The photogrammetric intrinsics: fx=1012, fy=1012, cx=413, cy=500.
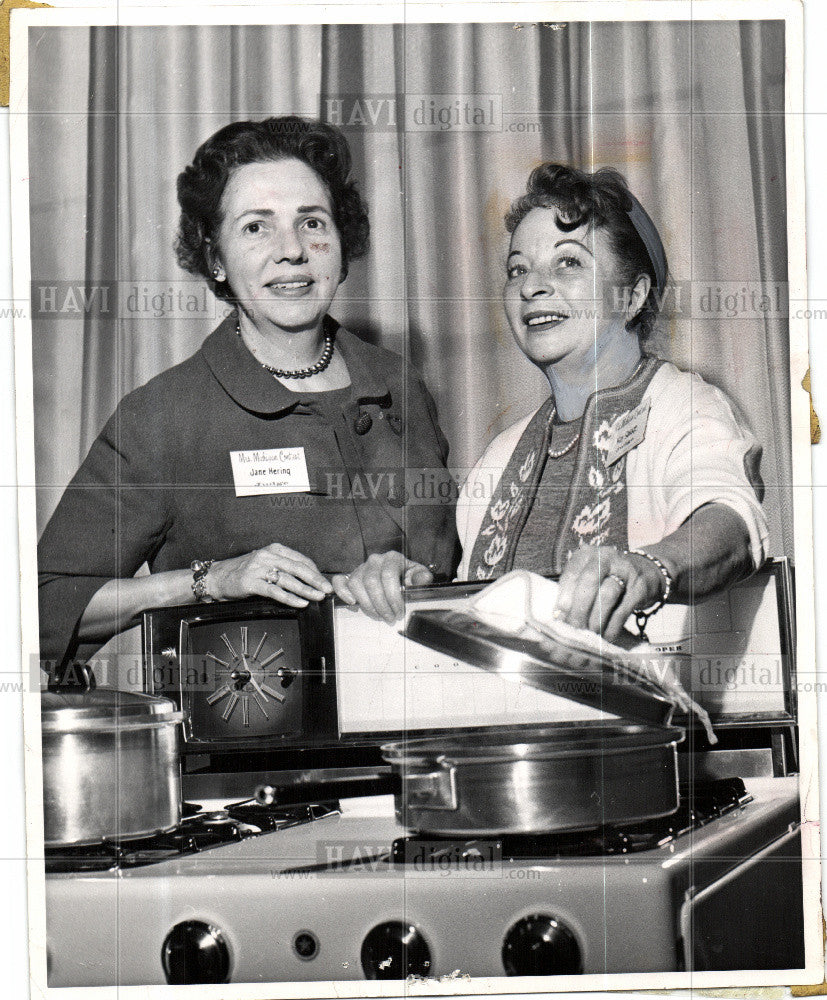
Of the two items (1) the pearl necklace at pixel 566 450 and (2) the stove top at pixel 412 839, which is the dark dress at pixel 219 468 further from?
(2) the stove top at pixel 412 839

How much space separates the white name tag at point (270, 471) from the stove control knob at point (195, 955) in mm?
653

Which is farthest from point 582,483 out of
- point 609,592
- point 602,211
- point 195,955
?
point 195,955

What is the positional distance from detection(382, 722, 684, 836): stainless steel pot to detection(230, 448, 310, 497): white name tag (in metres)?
0.43

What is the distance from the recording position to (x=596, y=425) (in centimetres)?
158

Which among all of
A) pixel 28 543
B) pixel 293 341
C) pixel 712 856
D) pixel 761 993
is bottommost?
pixel 761 993

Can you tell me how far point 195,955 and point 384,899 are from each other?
30 cm

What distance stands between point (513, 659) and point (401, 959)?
0.48 metres

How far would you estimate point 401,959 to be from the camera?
1.52m

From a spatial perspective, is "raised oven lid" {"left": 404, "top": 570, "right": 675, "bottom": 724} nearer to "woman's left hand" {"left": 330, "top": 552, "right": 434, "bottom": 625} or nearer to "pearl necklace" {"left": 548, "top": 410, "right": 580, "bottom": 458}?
"woman's left hand" {"left": 330, "top": 552, "right": 434, "bottom": 625}

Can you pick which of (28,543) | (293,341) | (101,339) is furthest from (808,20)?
(28,543)

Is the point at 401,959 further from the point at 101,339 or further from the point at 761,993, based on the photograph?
the point at 101,339

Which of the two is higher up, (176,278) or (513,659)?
(176,278)

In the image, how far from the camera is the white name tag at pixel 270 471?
1571mm

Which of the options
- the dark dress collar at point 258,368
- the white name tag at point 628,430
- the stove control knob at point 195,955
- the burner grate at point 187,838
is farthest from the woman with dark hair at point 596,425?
the stove control knob at point 195,955
